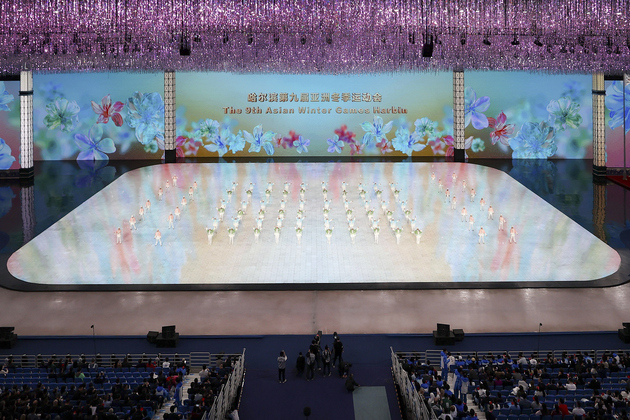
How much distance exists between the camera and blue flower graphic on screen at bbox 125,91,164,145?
133ft

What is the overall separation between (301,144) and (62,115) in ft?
42.5

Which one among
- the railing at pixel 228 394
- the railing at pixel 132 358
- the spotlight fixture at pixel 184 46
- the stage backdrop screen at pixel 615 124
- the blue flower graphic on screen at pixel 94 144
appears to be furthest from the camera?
the blue flower graphic on screen at pixel 94 144

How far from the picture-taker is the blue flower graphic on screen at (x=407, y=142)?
1615 inches

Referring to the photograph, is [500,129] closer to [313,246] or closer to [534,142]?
[534,142]

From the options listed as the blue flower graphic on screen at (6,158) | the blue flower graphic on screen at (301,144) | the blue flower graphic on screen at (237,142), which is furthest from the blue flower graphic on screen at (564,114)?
the blue flower graphic on screen at (6,158)

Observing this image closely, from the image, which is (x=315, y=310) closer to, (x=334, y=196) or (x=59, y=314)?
(x=59, y=314)

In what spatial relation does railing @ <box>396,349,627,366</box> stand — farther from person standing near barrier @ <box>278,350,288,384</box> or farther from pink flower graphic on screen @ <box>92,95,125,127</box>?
pink flower graphic on screen @ <box>92,95,125,127</box>

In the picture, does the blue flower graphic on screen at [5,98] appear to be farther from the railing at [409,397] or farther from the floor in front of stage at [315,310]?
the railing at [409,397]

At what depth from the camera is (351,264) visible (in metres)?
21.8

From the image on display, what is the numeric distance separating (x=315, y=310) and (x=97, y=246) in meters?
8.86

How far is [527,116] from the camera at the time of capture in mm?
40375

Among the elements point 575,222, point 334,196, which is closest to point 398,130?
point 334,196

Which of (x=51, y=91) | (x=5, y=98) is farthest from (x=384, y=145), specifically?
(x=5, y=98)

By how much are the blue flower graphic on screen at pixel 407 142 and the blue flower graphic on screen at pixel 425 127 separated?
242 mm
